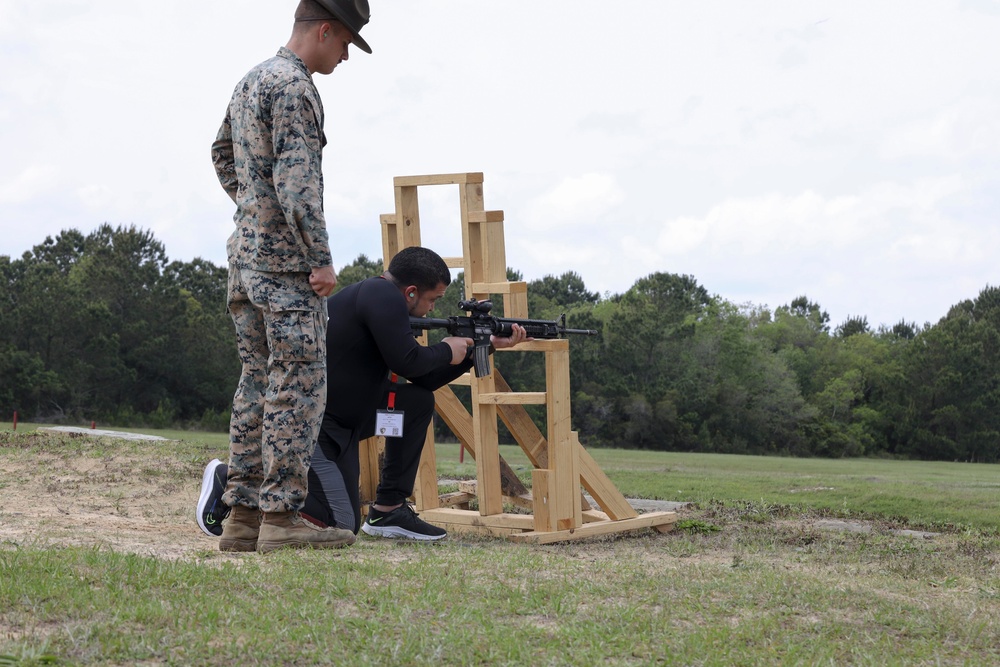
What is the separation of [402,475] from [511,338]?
105 cm

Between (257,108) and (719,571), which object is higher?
(257,108)

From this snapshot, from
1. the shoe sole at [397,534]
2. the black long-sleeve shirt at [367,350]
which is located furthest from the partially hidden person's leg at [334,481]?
the shoe sole at [397,534]

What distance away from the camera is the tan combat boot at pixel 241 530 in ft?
17.7

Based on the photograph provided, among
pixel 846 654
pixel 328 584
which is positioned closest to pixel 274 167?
pixel 328 584

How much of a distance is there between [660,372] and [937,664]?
44.9 meters

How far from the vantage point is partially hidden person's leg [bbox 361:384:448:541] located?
653 cm

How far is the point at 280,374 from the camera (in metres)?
5.18

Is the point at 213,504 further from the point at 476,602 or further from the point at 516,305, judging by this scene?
the point at 476,602

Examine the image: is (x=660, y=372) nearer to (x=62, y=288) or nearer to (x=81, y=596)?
(x=62, y=288)

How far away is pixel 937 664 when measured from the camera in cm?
356

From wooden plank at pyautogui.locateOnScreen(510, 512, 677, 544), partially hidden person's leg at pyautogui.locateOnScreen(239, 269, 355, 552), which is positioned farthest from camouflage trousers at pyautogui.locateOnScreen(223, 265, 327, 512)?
wooden plank at pyautogui.locateOnScreen(510, 512, 677, 544)

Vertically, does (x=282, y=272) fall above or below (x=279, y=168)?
below

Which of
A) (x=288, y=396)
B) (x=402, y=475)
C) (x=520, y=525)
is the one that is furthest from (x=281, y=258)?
(x=520, y=525)

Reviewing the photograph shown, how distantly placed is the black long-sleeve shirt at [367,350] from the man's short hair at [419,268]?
16cm
